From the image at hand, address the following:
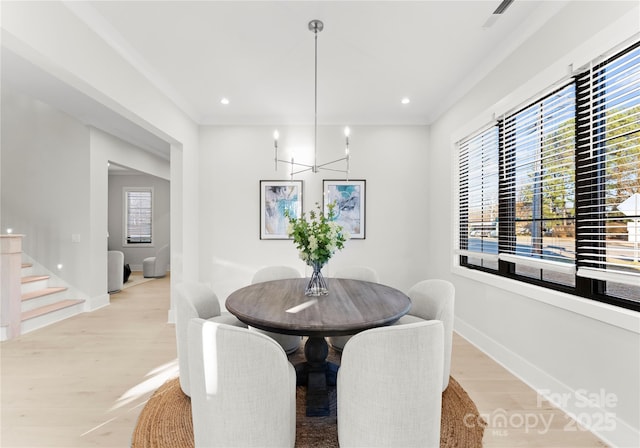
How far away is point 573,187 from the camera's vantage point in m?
2.15

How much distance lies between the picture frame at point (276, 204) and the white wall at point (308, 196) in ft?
0.28

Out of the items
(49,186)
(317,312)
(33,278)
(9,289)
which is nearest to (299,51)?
(317,312)

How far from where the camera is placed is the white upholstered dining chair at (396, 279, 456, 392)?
2.18 m

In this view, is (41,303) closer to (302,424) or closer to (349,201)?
(302,424)

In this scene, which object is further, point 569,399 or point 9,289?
point 9,289

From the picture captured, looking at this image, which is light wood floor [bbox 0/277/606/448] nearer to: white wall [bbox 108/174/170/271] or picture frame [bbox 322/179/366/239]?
picture frame [bbox 322/179/366/239]

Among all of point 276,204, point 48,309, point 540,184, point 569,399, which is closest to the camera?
point 569,399

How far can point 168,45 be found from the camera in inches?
107

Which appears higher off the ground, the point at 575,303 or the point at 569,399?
the point at 575,303

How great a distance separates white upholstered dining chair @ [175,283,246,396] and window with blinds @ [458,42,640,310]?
94.7 inches

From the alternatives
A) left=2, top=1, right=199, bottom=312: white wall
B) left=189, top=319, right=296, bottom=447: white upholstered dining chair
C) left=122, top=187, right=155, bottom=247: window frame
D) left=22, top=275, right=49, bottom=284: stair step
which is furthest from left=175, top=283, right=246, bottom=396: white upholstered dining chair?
left=122, top=187, right=155, bottom=247: window frame

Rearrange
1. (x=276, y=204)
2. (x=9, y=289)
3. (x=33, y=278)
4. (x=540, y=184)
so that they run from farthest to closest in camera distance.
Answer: (x=276, y=204)
(x=33, y=278)
(x=9, y=289)
(x=540, y=184)

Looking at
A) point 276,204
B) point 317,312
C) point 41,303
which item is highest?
point 276,204

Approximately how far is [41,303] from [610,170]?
19.9 ft
